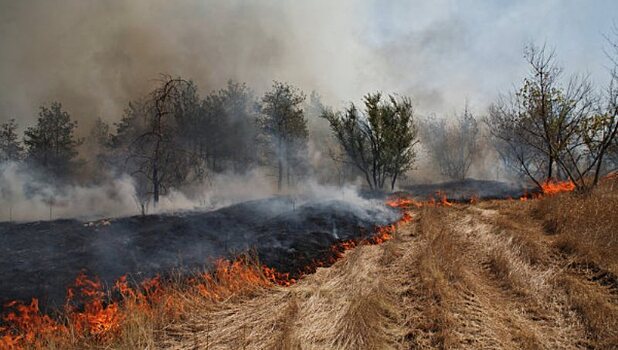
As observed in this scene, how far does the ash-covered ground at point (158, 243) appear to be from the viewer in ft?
25.7

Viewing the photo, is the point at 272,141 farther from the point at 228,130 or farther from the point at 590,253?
the point at 590,253

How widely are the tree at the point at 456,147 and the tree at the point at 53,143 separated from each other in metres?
41.9

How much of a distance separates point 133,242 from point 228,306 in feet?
15.2

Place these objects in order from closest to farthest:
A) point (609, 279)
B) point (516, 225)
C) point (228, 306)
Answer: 1. point (609, 279)
2. point (228, 306)
3. point (516, 225)

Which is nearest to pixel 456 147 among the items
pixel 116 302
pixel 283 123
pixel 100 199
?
pixel 283 123

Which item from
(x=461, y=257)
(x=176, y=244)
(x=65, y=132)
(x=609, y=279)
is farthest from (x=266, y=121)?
(x=609, y=279)

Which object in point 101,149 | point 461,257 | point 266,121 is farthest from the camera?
point 101,149

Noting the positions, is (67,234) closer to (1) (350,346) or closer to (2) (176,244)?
(2) (176,244)

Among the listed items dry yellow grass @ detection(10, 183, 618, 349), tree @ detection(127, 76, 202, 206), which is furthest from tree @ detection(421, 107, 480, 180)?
dry yellow grass @ detection(10, 183, 618, 349)

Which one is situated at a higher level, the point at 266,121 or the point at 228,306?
the point at 266,121

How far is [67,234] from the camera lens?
422 inches

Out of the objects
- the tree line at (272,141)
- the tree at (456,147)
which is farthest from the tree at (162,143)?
the tree at (456,147)

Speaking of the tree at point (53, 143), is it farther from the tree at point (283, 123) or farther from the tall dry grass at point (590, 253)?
the tall dry grass at point (590, 253)

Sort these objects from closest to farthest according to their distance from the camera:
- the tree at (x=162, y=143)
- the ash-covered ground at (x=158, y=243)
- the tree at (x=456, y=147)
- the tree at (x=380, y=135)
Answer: the ash-covered ground at (x=158, y=243)
the tree at (x=162, y=143)
the tree at (x=380, y=135)
the tree at (x=456, y=147)
